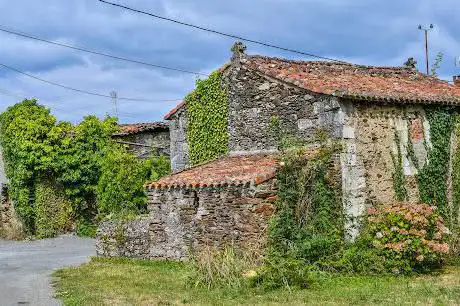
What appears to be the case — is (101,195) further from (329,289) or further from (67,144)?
(329,289)

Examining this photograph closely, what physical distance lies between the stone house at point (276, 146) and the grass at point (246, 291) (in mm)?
1624

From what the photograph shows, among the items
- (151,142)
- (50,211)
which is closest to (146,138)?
(151,142)

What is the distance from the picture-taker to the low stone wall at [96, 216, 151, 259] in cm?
1603

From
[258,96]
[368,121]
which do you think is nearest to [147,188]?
[258,96]

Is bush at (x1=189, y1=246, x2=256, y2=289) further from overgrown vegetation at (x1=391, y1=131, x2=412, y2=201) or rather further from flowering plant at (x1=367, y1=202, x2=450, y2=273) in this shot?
overgrown vegetation at (x1=391, y1=131, x2=412, y2=201)

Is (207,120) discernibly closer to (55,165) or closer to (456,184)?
(456,184)

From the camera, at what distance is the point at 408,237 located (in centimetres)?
1309

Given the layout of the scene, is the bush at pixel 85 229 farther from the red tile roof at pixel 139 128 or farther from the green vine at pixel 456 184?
the green vine at pixel 456 184

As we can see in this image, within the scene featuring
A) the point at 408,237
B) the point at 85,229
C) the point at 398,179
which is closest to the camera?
the point at 408,237

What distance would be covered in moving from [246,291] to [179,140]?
8.38m

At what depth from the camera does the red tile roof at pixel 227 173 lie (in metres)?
13.6

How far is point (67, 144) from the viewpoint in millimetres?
23094

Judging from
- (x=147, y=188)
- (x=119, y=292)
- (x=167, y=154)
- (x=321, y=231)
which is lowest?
(x=119, y=292)

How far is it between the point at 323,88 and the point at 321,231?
3413mm
